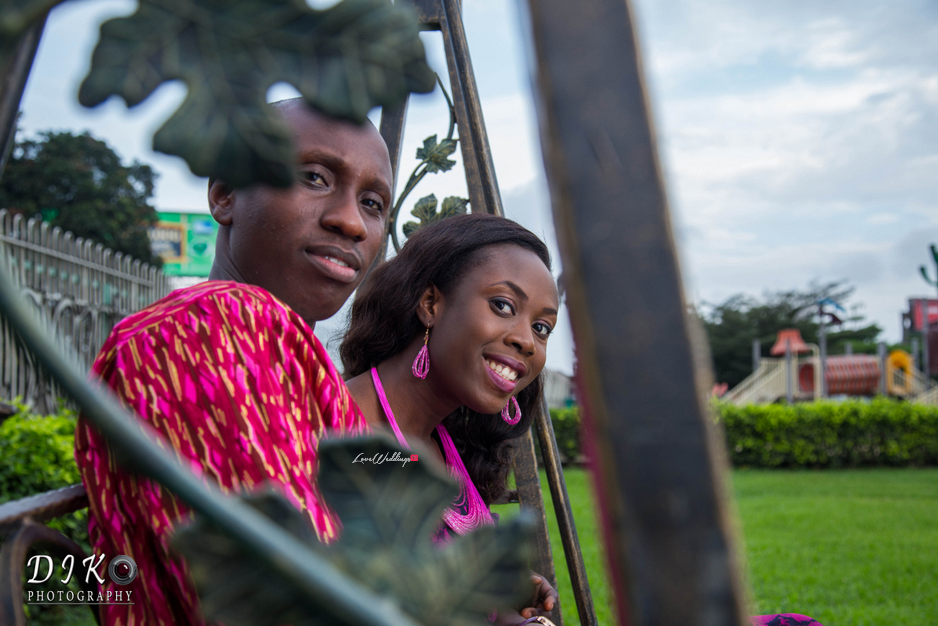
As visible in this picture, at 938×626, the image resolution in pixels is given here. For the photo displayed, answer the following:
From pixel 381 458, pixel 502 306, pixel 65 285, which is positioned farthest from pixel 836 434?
pixel 381 458

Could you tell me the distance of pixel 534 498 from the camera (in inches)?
84.0

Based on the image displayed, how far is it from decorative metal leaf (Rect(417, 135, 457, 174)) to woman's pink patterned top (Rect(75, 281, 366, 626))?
145 cm

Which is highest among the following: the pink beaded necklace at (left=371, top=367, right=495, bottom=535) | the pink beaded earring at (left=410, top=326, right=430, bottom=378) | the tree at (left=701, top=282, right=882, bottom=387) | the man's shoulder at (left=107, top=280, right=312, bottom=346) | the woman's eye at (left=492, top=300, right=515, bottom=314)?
the man's shoulder at (left=107, top=280, right=312, bottom=346)

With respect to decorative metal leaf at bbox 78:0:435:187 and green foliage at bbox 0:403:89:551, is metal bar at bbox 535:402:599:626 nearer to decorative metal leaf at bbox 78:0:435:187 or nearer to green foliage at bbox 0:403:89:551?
decorative metal leaf at bbox 78:0:435:187

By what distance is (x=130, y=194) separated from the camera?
15.4 meters

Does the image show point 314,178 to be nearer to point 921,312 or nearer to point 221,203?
point 221,203

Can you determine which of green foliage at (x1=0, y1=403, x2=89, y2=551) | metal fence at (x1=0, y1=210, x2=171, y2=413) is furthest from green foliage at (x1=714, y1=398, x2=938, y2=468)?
green foliage at (x1=0, y1=403, x2=89, y2=551)

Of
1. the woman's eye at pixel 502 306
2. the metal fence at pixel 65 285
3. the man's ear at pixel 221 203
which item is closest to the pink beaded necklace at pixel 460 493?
the woman's eye at pixel 502 306

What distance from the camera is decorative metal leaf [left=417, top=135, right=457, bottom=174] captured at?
2260 millimetres

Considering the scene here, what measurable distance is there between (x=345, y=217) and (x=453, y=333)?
0.61 metres

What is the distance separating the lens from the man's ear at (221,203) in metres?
1.21

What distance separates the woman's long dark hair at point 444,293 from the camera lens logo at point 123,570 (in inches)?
41.1

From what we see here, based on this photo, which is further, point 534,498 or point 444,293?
point 534,498

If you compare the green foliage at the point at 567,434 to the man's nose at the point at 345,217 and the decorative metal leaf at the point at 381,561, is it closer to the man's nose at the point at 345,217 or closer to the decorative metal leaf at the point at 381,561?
the man's nose at the point at 345,217
